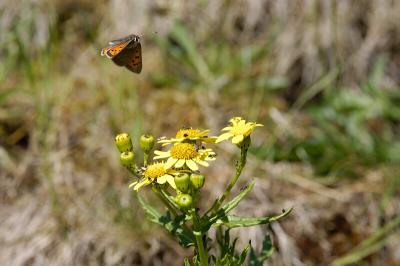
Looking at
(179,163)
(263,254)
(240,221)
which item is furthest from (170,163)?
(263,254)

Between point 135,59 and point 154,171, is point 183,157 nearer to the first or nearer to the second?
point 154,171

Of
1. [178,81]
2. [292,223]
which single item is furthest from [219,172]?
[178,81]

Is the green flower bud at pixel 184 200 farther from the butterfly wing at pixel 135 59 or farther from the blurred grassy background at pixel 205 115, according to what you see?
the blurred grassy background at pixel 205 115

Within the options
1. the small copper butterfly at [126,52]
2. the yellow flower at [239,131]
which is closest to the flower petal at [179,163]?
the yellow flower at [239,131]

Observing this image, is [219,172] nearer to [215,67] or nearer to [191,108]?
[191,108]

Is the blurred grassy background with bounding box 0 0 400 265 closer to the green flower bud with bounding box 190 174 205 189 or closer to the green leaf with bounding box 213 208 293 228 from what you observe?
the green leaf with bounding box 213 208 293 228
